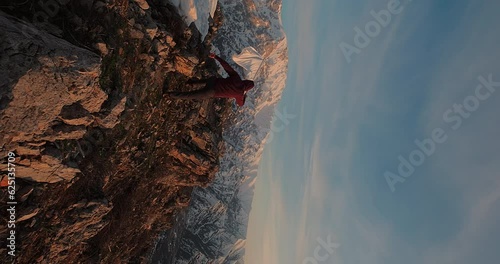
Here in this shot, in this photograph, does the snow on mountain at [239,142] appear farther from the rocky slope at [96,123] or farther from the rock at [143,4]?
the rock at [143,4]

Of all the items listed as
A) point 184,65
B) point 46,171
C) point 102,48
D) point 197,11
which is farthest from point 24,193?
point 197,11

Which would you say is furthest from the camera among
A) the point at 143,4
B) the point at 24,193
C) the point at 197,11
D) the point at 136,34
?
the point at 197,11

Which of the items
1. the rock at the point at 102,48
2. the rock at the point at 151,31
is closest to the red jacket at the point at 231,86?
the rock at the point at 151,31

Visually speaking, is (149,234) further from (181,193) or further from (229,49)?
(229,49)

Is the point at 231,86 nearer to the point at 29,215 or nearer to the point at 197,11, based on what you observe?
the point at 197,11

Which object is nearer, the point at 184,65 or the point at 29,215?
the point at 29,215

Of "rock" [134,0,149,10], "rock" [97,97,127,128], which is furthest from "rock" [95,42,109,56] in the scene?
"rock" [134,0,149,10]

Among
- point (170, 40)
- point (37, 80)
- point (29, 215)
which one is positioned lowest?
point (29, 215)
